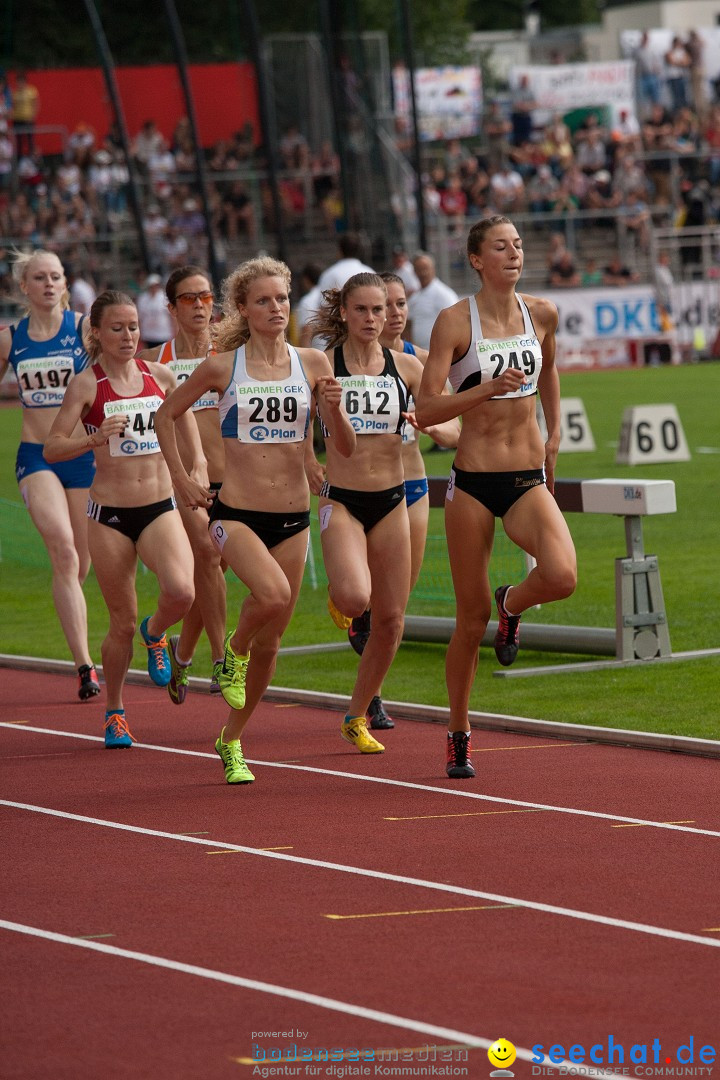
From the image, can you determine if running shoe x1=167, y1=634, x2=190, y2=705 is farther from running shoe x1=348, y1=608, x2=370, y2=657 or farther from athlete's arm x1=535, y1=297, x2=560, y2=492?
athlete's arm x1=535, y1=297, x2=560, y2=492

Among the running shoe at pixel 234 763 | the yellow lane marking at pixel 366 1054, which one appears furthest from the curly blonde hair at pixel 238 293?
the yellow lane marking at pixel 366 1054

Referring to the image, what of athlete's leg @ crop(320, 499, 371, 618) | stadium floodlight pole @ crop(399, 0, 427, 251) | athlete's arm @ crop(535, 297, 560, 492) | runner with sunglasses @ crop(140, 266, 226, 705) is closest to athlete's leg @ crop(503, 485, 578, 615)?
athlete's arm @ crop(535, 297, 560, 492)

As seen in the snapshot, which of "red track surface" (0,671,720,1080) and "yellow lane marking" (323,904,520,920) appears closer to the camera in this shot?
"red track surface" (0,671,720,1080)

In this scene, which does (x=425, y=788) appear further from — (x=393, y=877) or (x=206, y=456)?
(x=206, y=456)

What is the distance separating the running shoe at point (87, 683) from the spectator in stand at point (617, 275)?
27.1 metres

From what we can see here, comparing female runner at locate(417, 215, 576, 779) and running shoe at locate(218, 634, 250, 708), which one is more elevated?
female runner at locate(417, 215, 576, 779)

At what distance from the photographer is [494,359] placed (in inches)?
302

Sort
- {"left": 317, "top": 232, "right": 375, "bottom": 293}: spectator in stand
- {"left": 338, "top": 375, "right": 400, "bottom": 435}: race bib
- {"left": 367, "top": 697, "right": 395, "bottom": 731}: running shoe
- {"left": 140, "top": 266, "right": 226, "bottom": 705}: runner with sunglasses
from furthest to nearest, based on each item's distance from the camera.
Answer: {"left": 317, "top": 232, "right": 375, "bottom": 293}: spectator in stand, {"left": 140, "top": 266, "right": 226, "bottom": 705}: runner with sunglasses, {"left": 367, "top": 697, "right": 395, "bottom": 731}: running shoe, {"left": 338, "top": 375, "right": 400, "bottom": 435}: race bib

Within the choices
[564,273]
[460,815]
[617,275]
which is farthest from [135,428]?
[617,275]

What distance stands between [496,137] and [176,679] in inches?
1408

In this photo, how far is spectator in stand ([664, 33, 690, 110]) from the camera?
47625 mm

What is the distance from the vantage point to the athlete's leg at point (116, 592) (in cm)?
902

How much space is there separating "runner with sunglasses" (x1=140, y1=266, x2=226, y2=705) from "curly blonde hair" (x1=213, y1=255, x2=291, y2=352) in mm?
1626

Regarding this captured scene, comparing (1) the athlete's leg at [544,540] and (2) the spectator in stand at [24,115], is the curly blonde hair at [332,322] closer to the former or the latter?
(1) the athlete's leg at [544,540]
